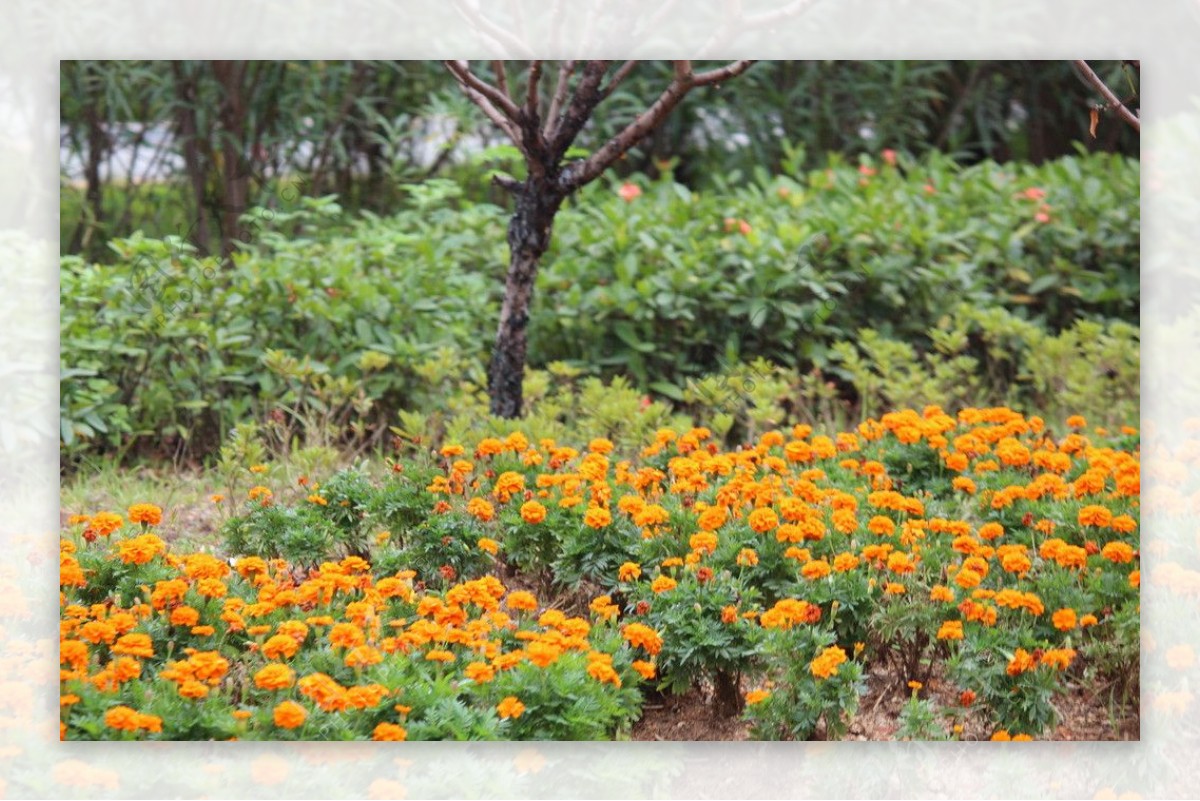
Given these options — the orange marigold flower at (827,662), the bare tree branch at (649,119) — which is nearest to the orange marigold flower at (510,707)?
the orange marigold flower at (827,662)

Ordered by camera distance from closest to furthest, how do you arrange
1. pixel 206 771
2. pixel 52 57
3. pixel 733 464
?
pixel 206 771 → pixel 733 464 → pixel 52 57

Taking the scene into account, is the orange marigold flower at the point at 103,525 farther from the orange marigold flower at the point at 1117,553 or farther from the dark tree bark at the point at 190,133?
the dark tree bark at the point at 190,133

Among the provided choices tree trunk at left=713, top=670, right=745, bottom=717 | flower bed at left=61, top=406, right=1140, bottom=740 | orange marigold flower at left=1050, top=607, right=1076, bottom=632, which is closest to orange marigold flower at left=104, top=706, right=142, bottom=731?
flower bed at left=61, top=406, right=1140, bottom=740

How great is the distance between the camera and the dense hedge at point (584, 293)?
3264 mm

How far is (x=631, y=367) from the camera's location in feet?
11.8

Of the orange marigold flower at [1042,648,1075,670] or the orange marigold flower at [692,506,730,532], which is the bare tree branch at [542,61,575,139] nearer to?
the orange marigold flower at [692,506,730,532]

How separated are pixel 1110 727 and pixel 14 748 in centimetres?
192

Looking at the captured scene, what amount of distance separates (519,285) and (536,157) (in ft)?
0.96

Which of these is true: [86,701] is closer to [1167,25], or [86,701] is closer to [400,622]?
[400,622]

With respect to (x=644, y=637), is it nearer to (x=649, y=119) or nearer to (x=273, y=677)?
(x=273, y=677)

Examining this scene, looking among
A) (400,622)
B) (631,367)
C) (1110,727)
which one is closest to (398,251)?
(631,367)

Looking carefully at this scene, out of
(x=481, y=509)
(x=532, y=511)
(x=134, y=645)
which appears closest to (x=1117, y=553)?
(x=532, y=511)

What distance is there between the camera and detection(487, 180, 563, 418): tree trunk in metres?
2.90

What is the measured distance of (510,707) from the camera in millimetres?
2039
